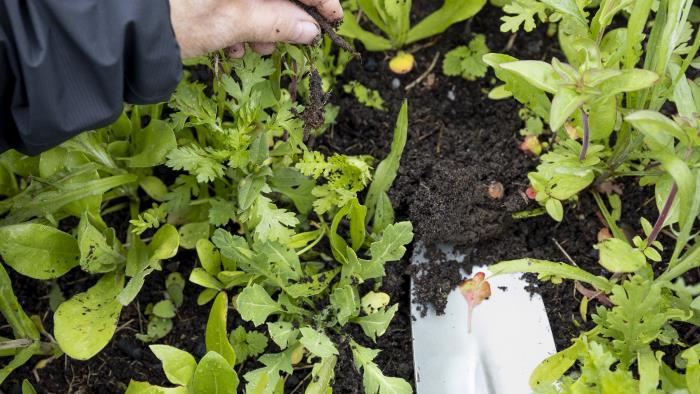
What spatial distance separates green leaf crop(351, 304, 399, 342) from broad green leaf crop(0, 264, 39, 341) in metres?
0.80

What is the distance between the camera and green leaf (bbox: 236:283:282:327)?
1.66 meters

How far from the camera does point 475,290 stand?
1783mm

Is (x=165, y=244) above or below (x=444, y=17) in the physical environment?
below

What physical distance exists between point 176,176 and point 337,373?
72 cm

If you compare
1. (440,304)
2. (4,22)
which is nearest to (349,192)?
(440,304)

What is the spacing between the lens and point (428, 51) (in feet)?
7.27

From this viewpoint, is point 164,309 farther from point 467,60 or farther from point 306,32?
point 467,60

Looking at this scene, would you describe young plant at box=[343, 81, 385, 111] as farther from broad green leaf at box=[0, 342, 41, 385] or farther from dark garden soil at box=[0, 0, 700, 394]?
broad green leaf at box=[0, 342, 41, 385]

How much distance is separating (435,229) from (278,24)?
65 cm

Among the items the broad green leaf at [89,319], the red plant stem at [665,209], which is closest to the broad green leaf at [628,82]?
the red plant stem at [665,209]

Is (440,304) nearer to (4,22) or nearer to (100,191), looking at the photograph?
(100,191)

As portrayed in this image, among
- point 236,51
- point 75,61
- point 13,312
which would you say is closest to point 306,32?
point 236,51

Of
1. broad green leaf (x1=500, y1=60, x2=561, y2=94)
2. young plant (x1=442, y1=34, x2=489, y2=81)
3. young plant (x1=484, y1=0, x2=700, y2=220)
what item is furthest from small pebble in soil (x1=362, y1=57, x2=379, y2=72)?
broad green leaf (x1=500, y1=60, x2=561, y2=94)

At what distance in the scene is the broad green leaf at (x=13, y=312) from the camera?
5.45ft
